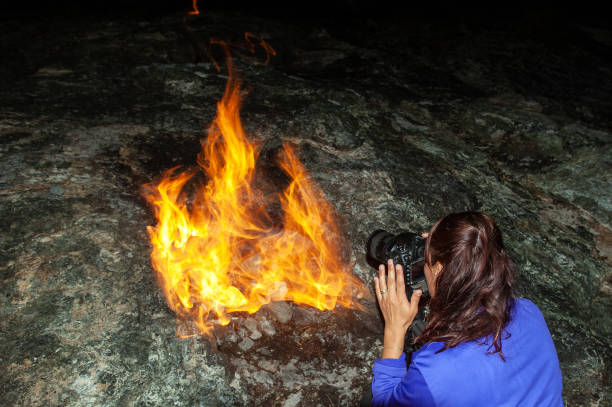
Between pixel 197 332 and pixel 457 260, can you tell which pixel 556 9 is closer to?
pixel 457 260

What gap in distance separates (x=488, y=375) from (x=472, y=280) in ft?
1.37

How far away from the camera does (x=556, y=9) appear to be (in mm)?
9328

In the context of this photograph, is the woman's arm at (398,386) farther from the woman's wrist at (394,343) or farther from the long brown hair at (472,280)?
the long brown hair at (472,280)

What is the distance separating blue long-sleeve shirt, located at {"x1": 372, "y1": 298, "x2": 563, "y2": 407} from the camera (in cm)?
170

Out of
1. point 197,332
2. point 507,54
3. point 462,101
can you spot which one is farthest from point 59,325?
point 507,54

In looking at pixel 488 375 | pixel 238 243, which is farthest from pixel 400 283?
pixel 238 243

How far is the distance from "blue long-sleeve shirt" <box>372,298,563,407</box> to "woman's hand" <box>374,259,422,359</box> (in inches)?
10.1

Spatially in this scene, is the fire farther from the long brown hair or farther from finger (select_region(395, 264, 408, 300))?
the long brown hair

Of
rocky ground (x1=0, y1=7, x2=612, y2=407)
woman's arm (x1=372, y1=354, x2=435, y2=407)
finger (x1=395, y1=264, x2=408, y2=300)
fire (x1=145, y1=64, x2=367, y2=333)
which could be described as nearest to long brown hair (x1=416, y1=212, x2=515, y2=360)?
woman's arm (x1=372, y1=354, x2=435, y2=407)

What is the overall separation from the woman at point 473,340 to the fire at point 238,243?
115 cm

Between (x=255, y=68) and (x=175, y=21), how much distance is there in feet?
7.74

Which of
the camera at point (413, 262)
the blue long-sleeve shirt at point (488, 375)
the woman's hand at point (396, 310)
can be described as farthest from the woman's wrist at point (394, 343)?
the blue long-sleeve shirt at point (488, 375)

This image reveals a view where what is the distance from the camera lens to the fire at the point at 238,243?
9.77 ft

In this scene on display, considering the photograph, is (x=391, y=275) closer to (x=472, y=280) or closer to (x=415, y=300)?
(x=415, y=300)
